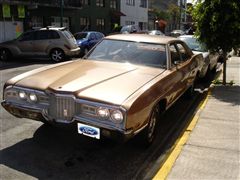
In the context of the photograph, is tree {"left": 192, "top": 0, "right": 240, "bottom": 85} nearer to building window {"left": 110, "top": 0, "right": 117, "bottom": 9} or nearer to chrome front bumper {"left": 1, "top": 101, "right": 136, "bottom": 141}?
chrome front bumper {"left": 1, "top": 101, "right": 136, "bottom": 141}

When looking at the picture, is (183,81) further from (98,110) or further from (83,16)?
(83,16)

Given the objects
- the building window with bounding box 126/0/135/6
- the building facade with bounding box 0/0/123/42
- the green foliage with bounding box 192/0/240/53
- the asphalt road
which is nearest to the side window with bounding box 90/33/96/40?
the building facade with bounding box 0/0/123/42

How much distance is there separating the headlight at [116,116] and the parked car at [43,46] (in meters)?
12.9

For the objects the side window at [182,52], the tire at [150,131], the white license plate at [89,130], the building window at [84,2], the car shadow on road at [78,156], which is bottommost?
the car shadow on road at [78,156]

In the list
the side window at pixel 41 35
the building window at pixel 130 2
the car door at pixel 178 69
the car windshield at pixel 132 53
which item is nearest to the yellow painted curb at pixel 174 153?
the car door at pixel 178 69

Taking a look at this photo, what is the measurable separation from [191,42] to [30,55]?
28.2 feet

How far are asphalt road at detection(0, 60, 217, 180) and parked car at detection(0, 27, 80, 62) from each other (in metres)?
10.9

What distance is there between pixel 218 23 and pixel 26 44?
1065cm

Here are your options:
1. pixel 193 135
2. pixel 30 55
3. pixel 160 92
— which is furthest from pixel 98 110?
pixel 30 55

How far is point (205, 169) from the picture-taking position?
14.5 ft

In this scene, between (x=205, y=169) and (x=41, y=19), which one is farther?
(x=41, y=19)

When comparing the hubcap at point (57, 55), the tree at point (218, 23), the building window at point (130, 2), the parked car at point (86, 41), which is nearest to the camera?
the tree at point (218, 23)

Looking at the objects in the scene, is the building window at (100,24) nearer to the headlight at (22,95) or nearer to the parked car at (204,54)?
the parked car at (204,54)

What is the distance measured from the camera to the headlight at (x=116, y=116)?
167 inches
